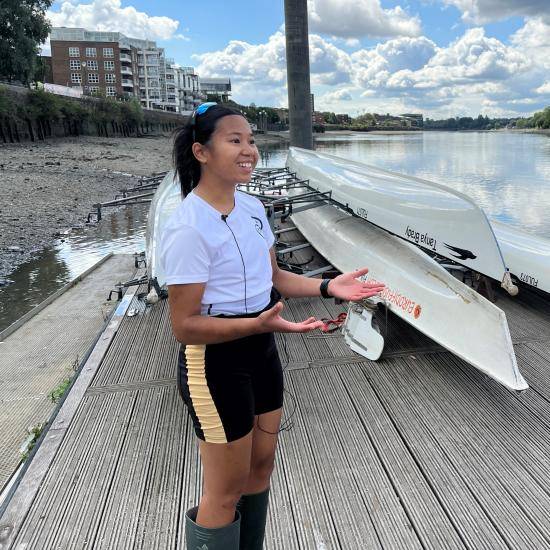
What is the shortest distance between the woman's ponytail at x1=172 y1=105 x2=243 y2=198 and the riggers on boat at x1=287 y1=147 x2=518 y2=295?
3.74 meters

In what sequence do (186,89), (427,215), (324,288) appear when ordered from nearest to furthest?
(324,288)
(427,215)
(186,89)

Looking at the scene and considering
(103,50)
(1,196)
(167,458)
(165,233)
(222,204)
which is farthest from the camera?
(103,50)

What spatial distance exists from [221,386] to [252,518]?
0.70 metres

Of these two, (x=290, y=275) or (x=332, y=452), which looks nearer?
(x=290, y=275)

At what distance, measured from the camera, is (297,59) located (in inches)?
464

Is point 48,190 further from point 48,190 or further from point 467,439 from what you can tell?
point 467,439

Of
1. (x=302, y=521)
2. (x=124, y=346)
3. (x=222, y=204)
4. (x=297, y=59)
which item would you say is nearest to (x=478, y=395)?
(x=302, y=521)

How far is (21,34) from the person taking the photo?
42.1 m

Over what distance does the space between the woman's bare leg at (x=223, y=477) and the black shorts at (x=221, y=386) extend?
0.14 ft

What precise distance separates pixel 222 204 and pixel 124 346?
351cm

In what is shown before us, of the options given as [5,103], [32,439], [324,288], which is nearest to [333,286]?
[324,288]

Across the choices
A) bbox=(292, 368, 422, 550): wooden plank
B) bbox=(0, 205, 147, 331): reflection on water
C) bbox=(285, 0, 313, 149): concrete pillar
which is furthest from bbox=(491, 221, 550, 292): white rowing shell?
bbox=(0, 205, 147, 331): reflection on water

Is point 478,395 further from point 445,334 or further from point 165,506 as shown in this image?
point 165,506

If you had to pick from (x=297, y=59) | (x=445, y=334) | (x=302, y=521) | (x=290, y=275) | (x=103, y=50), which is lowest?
(x=302, y=521)
